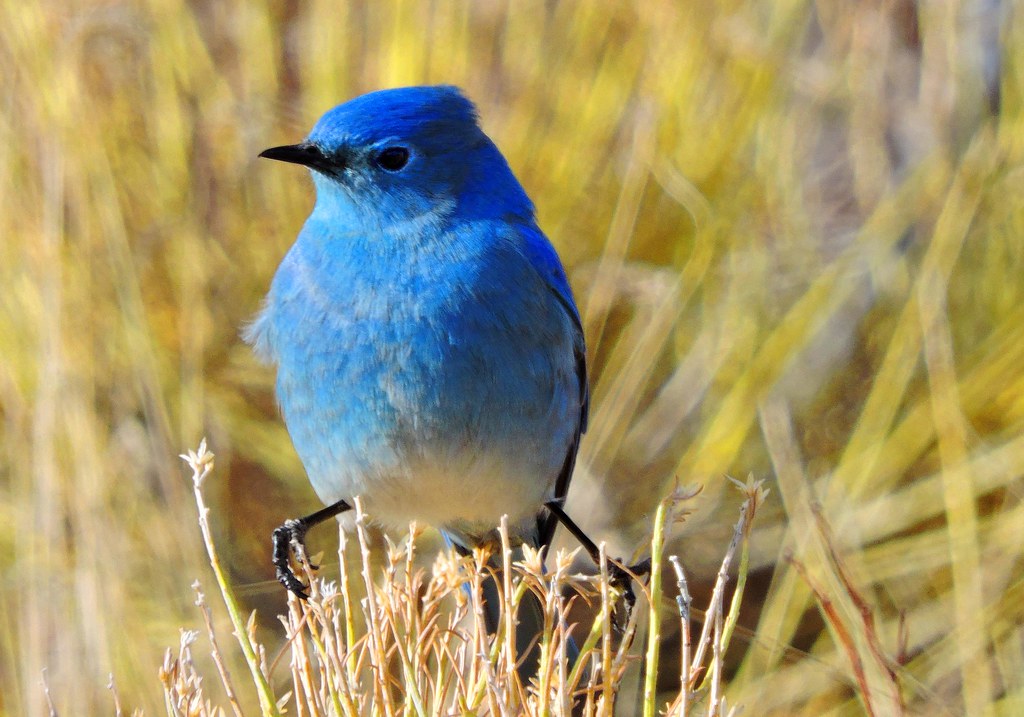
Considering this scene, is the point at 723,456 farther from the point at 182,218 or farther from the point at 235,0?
the point at 235,0

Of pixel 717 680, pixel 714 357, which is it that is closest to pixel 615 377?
pixel 714 357

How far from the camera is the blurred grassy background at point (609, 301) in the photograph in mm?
2693

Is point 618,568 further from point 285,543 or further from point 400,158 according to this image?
point 400,158

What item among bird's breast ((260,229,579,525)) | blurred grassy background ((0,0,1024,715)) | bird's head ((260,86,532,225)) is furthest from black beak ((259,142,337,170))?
blurred grassy background ((0,0,1024,715))

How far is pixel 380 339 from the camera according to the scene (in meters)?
1.86

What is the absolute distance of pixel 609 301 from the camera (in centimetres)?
273

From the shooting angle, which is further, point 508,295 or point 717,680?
point 508,295

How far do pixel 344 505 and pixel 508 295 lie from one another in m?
0.49

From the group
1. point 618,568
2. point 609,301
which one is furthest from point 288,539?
point 609,301

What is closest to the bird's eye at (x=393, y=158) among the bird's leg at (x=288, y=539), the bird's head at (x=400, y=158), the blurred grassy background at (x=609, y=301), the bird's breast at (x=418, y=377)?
the bird's head at (x=400, y=158)

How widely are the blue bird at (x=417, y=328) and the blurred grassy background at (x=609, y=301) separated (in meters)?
0.74

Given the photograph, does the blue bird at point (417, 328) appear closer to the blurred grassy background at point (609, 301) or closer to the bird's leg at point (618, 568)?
the bird's leg at point (618, 568)

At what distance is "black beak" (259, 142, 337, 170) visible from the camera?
1861 millimetres

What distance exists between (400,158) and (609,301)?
868 millimetres
